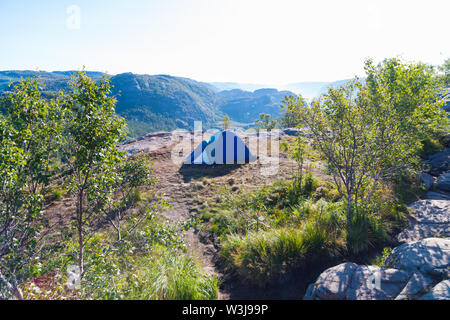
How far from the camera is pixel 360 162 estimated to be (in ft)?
21.6

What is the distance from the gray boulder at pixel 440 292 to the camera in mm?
3293

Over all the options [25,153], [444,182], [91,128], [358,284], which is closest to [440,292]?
[358,284]

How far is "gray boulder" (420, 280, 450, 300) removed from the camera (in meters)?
3.29

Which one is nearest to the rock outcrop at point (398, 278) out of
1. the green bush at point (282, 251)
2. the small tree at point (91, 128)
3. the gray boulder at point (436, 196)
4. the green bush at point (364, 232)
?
the green bush at point (282, 251)

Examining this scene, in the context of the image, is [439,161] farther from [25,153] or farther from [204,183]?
[25,153]

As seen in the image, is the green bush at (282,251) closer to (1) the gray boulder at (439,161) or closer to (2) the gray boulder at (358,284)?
(2) the gray boulder at (358,284)

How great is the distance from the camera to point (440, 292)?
3.35m

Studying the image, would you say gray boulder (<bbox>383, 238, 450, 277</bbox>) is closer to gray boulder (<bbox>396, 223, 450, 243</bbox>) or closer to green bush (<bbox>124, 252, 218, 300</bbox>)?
gray boulder (<bbox>396, 223, 450, 243</bbox>)

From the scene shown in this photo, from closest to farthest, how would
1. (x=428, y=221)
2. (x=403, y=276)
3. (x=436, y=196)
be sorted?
(x=403, y=276) → (x=428, y=221) → (x=436, y=196)

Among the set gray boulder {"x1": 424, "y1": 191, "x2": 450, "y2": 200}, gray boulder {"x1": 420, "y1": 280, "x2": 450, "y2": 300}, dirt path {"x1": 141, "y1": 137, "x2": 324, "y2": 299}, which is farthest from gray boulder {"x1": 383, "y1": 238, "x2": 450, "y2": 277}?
dirt path {"x1": 141, "y1": 137, "x2": 324, "y2": 299}

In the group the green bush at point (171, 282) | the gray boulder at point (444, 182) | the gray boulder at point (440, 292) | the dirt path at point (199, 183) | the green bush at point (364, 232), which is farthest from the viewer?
the dirt path at point (199, 183)

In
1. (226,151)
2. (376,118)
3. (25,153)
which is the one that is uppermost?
(376,118)

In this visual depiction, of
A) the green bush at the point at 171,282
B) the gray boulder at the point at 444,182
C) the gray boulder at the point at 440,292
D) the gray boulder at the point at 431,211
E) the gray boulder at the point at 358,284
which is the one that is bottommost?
the green bush at the point at 171,282
